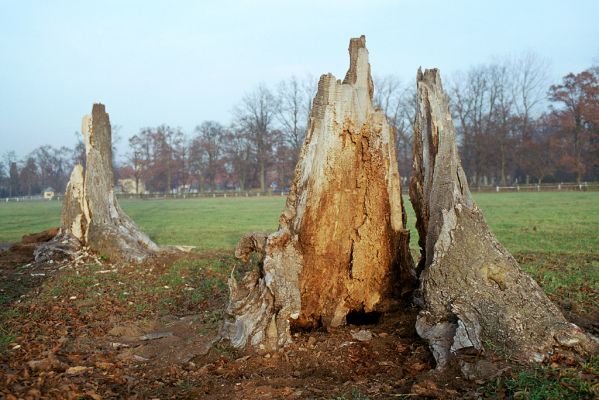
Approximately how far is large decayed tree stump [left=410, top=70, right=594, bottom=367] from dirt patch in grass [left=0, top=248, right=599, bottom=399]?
18 cm

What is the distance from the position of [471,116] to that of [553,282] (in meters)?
63.8

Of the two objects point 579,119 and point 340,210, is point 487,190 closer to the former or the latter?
point 579,119

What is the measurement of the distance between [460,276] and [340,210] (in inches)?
61.2

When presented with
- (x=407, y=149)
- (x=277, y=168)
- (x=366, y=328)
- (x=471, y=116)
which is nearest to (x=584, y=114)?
(x=471, y=116)

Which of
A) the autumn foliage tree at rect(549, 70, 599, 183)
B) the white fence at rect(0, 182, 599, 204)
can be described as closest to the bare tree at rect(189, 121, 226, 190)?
the white fence at rect(0, 182, 599, 204)

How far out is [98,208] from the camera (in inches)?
463

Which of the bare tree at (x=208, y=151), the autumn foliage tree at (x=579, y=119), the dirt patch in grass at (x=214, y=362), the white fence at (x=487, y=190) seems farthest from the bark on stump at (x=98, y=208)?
the bare tree at (x=208, y=151)

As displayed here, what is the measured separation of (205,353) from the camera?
4.87m

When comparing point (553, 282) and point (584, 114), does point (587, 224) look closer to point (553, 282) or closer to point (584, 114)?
point (553, 282)

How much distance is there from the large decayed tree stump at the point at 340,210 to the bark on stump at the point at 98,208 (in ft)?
20.7

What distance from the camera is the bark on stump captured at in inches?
442

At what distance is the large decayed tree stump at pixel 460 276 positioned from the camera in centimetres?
415

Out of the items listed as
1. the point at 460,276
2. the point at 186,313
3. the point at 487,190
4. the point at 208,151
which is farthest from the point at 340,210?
the point at 208,151

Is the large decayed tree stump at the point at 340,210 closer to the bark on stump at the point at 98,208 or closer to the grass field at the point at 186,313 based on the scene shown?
the grass field at the point at 186,313
